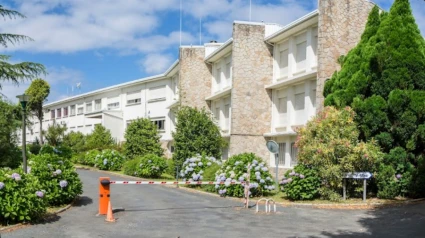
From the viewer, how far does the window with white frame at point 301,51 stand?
85.1 feet

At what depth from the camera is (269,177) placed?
61.1 ft

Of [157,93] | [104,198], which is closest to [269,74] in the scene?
[104,198]

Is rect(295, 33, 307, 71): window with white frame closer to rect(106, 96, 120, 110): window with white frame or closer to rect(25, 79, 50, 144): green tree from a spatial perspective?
rect(106, 96, 120, 110): window with white frame

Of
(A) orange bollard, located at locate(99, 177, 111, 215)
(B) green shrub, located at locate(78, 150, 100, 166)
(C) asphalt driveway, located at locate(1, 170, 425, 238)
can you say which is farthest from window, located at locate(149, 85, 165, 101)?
(A) orange bollard, located at locate(99, 177, 111, 215)

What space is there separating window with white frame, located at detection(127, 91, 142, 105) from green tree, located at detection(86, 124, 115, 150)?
429 cm

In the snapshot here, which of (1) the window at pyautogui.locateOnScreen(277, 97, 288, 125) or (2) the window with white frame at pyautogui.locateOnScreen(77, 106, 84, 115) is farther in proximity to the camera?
(2) the window with white frame at pyautogui.locateOnScreen(77, 106, 84, 115)

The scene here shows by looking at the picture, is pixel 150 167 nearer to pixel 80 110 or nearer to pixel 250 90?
pixel 250 90

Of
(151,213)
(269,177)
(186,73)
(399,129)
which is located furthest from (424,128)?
(186,73)

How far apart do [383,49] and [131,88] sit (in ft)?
113

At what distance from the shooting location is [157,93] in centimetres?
4550

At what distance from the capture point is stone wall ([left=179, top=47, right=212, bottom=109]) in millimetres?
36031

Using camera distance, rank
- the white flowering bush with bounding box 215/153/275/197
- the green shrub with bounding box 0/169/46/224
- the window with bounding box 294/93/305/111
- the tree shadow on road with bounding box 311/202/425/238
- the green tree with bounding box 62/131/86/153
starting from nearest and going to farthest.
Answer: the tree shadow on road with bounding box 311/202/425/238 < the green shrub with bounding box 0/169/46/224 < the white flowering bush with bounding box 215/153/275/197 < the window with bounding box 294/93/305/111 < the green tree with bounding box 62/131/86/153

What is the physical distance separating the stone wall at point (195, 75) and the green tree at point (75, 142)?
566 inches

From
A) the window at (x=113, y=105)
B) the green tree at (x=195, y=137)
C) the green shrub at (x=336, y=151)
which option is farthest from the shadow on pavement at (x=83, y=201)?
the window at (x=113, y=105)
